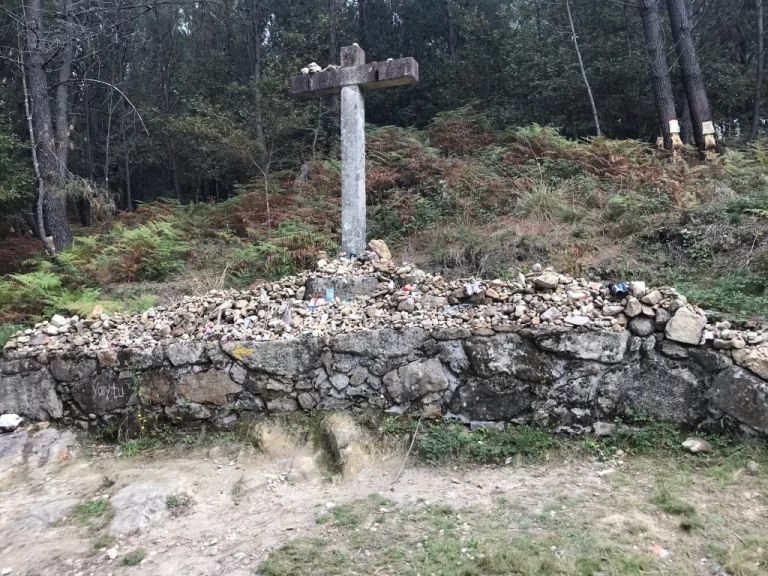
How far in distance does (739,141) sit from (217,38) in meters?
16.6

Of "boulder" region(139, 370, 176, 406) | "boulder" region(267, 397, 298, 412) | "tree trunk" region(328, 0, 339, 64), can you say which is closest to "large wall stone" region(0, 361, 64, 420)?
"boulder" region(139, 370, 176, 406)

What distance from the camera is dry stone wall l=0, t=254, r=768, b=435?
13.1 feet

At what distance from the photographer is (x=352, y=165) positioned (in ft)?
20.8

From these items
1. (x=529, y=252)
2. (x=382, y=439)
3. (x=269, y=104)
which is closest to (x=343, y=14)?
(x=269, y=104)

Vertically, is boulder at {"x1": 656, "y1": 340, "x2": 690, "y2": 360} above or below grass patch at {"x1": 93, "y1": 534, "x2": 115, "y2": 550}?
above

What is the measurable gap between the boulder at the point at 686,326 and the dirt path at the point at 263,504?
3.18 ft

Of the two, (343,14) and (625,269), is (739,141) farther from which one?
(343,14)

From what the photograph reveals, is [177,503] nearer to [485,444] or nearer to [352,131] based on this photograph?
[485,444]

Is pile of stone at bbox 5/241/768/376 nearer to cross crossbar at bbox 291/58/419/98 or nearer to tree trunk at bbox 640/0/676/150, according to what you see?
cross crossbar at bbox 291/58/419/98

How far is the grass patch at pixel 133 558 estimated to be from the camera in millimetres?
3215

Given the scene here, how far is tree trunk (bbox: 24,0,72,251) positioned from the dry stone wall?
211 inches

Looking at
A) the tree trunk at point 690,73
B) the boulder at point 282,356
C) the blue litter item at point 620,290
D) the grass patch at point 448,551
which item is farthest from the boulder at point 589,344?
the tree trunk at point 690,73

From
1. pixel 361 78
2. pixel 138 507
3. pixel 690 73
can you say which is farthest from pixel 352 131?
pixel 690 73

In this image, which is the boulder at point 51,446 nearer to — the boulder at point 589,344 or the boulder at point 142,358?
the boulder at point 142,358
